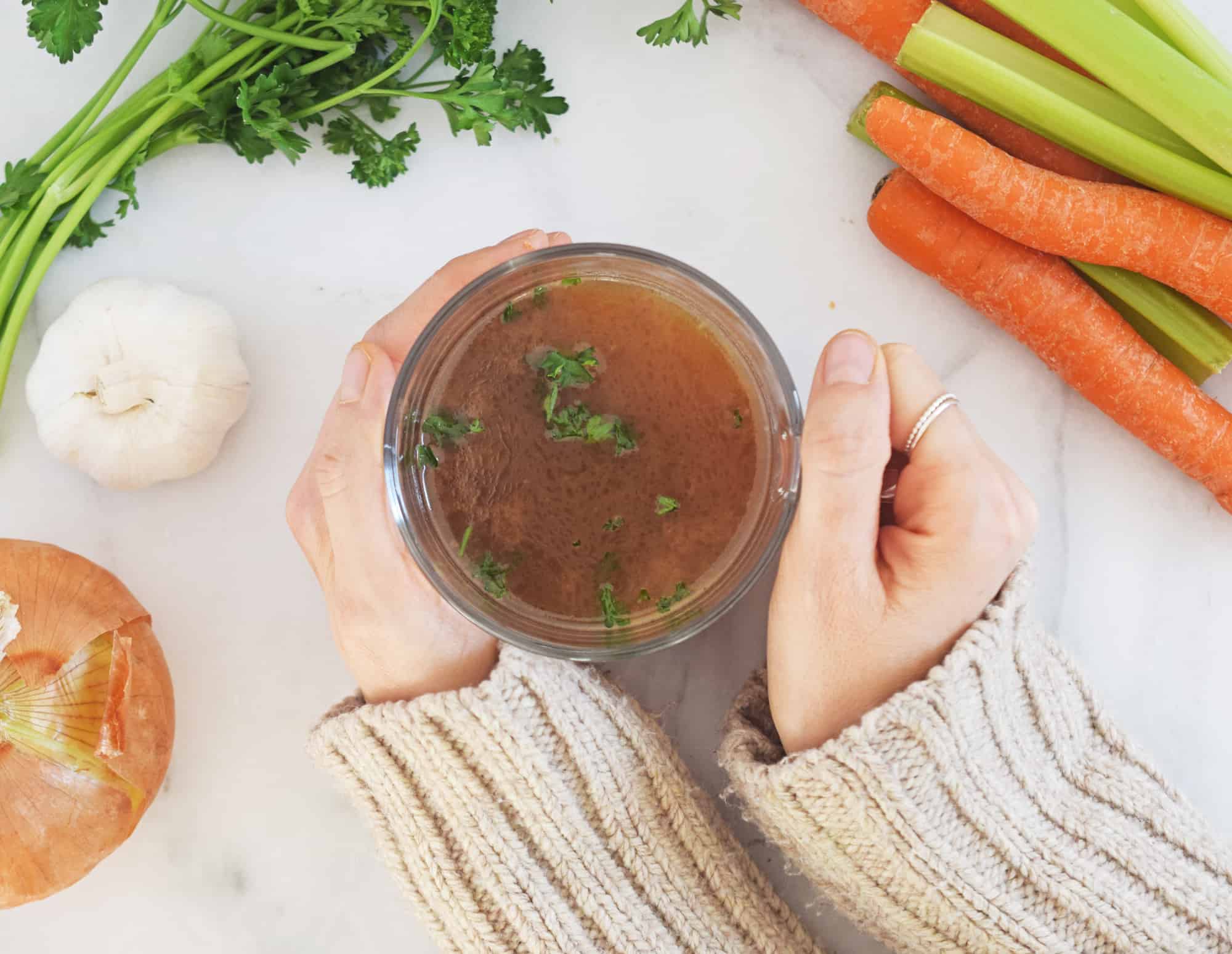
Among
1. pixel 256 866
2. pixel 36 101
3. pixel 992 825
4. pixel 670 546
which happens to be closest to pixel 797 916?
pixel 992 825

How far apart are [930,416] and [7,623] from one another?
90cm

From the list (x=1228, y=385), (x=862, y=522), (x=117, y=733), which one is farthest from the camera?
(x=1228, y=385)

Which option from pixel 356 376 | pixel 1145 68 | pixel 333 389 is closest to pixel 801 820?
pixel 356 376

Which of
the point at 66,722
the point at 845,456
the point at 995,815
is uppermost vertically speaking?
the point at 845,456

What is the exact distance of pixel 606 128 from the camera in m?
1.19

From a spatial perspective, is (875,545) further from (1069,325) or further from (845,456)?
(1069,325)

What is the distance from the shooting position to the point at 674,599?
924 mm

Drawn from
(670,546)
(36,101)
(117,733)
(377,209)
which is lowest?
(117,733)

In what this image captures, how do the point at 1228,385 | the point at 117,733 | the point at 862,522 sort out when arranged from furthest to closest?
the point at 1228,385
the point at 117,733
the point at 862,522

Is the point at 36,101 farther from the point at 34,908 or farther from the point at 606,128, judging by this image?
the point at 34,908

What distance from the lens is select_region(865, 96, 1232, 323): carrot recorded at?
41.8 inches

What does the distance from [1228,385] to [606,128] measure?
766 millimetres

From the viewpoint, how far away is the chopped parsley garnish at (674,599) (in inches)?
36.4

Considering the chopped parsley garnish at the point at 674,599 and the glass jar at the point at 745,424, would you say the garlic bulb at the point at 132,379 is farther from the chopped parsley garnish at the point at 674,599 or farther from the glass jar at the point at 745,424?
the chopped parsley garnish at the point at 674,599
